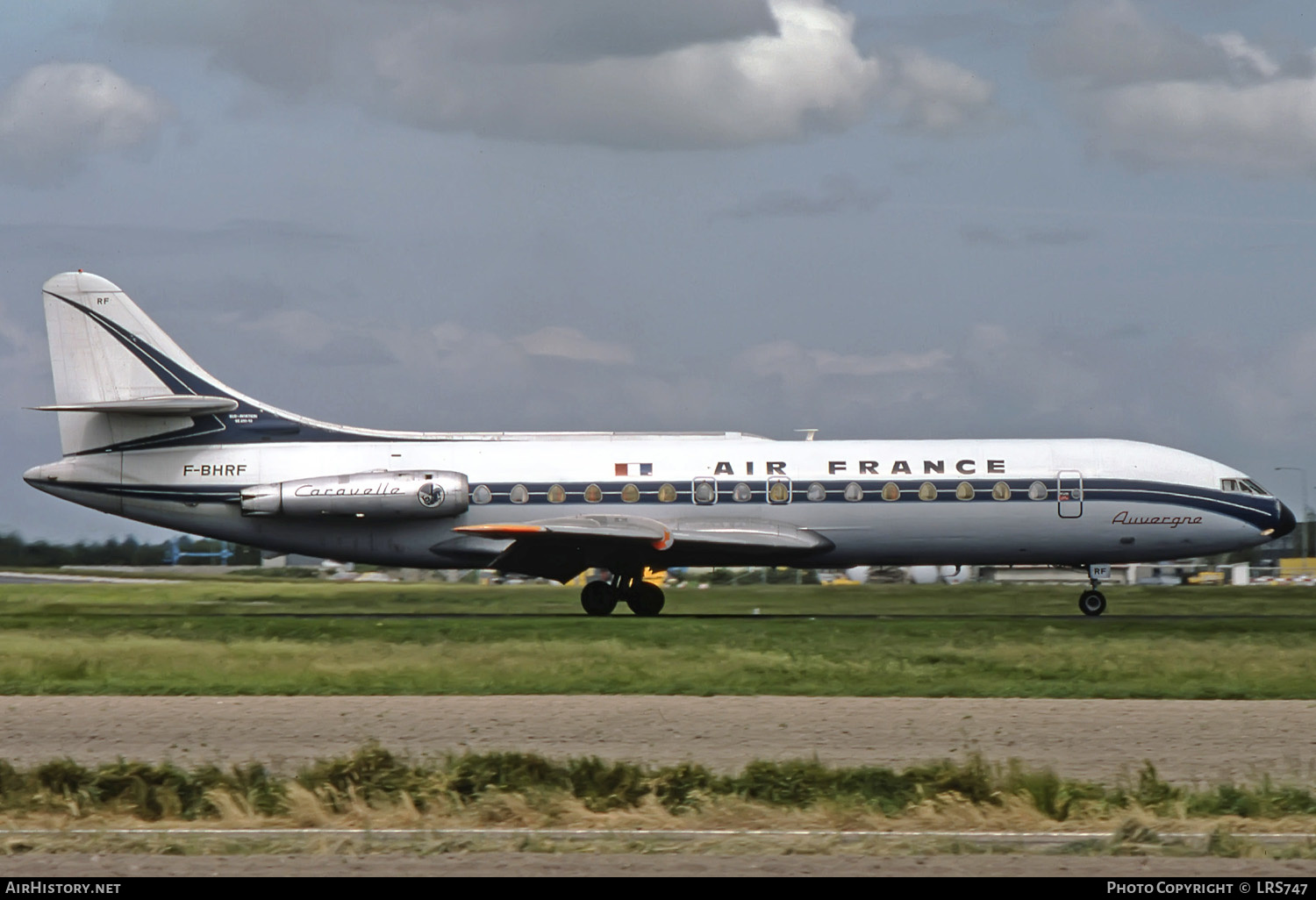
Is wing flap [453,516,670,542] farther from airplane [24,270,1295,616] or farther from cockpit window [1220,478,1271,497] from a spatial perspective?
cockpit window [1220,478,1271,497]

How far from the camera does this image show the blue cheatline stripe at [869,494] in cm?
3244

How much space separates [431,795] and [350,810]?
1.96 feet

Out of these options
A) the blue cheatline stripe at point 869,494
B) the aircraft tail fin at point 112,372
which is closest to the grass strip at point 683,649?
the blue cheatline stripe at point 869,494

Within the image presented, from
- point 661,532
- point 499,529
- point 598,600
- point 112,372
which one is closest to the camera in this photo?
point 499,529

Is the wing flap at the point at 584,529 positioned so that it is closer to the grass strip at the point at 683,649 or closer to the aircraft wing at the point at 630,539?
the aircraft wing at the point at 630,539

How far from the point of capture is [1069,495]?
32594 mm

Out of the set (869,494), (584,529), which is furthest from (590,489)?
(869,494)

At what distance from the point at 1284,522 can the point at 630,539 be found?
1409cm

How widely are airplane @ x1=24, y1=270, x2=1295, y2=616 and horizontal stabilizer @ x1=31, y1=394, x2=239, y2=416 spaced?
0.15 ft

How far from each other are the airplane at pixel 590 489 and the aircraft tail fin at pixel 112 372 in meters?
0.04

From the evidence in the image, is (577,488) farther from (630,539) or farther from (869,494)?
(869,494)

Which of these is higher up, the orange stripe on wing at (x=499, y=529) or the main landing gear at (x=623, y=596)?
the orange stripe on wing at (x=499, y=529)

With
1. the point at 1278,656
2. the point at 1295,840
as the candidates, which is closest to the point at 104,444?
the point at 1278,656

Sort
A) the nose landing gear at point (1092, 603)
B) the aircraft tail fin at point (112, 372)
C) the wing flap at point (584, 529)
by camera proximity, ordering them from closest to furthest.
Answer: the wing flap at point (584, 529), the nose landing gear at point (1092, 603), the aircraft tail fin at point (112, 372)
